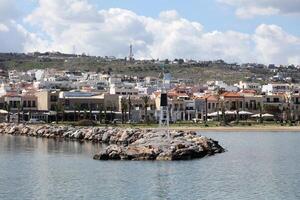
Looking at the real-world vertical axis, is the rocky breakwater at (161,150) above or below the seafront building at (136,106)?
below

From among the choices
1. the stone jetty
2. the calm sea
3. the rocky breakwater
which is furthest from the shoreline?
the rocky breakwater

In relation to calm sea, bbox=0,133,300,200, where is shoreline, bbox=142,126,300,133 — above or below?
above

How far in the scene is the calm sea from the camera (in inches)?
1499

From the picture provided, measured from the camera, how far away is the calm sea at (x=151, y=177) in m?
38.1

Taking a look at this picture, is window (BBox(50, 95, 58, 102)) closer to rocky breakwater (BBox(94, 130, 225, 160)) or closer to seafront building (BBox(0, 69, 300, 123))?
seafront building (BBox(0, 69, 300, 123))

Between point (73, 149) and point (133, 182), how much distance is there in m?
26.9

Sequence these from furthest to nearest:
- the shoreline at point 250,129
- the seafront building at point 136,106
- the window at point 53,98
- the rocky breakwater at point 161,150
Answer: the window at point 53,98, the seafront building at point 136,106, the shoreline at point 250,129, the rocky breakwater at point 161,150

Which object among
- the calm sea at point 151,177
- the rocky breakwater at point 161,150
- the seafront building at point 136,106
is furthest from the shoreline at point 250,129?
the rocky breakwater at point 161,150

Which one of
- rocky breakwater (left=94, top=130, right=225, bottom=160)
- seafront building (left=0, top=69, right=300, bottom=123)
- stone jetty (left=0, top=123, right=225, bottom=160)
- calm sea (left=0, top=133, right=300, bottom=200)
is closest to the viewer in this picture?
calm sea (left=0, top=133, right=300, bottom=200)

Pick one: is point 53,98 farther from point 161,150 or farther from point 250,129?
point 161,150

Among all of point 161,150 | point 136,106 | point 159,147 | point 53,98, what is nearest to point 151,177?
point 161,150

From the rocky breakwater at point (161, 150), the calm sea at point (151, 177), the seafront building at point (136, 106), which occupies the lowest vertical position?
the calm sea at point (151, 177)

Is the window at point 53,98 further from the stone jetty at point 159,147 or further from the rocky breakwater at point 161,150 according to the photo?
the rocky breakwater at point 161,150

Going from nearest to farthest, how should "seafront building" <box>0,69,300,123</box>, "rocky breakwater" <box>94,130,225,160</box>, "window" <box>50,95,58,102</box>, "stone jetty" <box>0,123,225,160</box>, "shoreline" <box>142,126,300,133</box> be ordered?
"rocky breakwater" <box>94,130,225,160</box>, "stone jetty" <box>0,123,225,160</box>, "shoreline" <box>142,126,300,133</box>, "seafront building" <box>0,69,300,123</box>, "window" <box>50,95,58,102</box>
